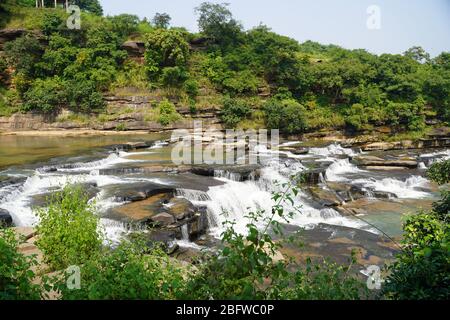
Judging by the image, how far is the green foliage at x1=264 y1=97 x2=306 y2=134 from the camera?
82.0 feet

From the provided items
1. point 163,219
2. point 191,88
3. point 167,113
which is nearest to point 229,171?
point 163,219

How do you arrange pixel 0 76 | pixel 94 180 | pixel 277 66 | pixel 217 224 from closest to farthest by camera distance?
pixel 217 224
pixel 94 180
pixel 0 76
pixel 277 66

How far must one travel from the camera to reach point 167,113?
83.5 feet

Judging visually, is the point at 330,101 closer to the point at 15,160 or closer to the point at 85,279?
the point at 15,160

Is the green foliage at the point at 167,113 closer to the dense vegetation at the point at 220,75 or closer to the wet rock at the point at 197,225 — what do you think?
the dense vegetation at the point at 220,75

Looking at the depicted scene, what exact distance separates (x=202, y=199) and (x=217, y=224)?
1047 millimetres

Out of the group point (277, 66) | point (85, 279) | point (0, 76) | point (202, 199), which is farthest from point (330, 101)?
point (85, 279)

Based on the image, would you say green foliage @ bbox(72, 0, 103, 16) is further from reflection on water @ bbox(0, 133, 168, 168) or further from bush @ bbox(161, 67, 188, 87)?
reflection on water @ bbox(0, 133, 168, 168)

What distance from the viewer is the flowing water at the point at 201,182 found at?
11.0 m

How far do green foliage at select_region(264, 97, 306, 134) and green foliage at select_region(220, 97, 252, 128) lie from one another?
1.52 meters

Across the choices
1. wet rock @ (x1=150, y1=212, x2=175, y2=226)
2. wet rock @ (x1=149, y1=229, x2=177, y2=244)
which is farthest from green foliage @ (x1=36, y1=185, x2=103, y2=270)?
wet rock @ (x1=150, y1=212, x2=175, y2=226)

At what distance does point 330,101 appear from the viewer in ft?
96.0

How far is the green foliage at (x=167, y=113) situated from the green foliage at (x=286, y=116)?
241 inches

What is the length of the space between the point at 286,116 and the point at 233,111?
139 inches
